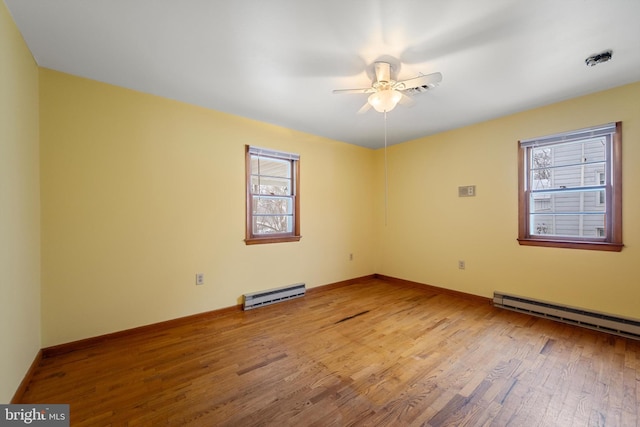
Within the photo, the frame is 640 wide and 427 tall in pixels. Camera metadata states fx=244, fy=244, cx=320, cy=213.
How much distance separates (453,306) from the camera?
10.7ft

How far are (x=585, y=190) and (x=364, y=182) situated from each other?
2.89 m

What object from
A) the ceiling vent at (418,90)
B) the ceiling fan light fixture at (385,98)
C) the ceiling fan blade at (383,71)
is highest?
the ceiling vent at (418,90)

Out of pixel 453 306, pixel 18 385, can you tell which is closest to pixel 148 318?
pixel 18 385

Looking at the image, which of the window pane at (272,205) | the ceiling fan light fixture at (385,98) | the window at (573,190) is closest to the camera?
the ceiling fan light fixture at (385,98)

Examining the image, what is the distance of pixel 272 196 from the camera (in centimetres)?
354

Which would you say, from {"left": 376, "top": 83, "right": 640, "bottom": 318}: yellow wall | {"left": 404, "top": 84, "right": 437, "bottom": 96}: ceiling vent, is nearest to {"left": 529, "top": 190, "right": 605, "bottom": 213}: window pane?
{"left": 376, "top": 83, "right": 640, "bottom": 318}: yellow wall

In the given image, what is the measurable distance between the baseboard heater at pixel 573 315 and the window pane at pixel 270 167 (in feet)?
11.1

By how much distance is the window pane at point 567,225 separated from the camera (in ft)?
8.84

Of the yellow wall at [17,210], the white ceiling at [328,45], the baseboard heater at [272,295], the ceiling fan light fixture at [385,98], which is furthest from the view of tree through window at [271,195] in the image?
the yellow wall at [17,210]

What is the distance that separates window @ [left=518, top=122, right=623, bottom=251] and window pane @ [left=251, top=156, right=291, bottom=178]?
3.12 metres

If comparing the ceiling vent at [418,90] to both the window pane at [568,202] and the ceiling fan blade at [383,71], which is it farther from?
the window pane at [568,202]

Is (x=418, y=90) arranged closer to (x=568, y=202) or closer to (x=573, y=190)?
(x=573, y=190)

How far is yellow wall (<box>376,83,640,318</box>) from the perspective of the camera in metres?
2.45

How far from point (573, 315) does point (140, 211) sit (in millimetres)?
4779
